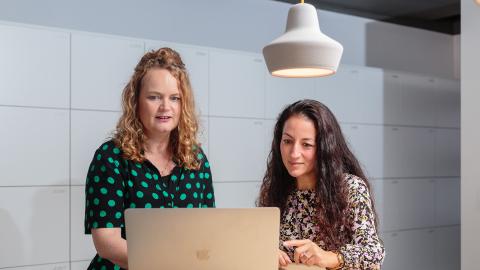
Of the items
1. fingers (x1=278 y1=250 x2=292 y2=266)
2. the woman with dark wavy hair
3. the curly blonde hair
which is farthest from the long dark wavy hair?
the curly blonde hair

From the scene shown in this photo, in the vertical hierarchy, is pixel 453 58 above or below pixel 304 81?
above

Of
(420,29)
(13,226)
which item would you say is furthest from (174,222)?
(420,29)

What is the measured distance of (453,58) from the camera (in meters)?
6.77

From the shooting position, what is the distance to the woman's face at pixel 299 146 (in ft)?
7.47

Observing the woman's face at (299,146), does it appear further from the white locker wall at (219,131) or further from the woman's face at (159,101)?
the white locker wall at (219,131)

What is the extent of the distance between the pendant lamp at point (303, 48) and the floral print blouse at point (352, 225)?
1.64 ft

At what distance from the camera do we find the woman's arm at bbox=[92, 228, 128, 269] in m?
2.13

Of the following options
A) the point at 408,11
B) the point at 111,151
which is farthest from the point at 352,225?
the point at 408,11

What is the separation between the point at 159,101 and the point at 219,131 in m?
2.01

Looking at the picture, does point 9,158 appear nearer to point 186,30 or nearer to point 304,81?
point 186,30

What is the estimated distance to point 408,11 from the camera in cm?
608

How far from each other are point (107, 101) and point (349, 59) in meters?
2.75

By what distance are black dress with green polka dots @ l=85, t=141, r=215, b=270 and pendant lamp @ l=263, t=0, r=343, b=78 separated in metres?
0.67

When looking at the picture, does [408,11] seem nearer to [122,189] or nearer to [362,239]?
[362,239]
